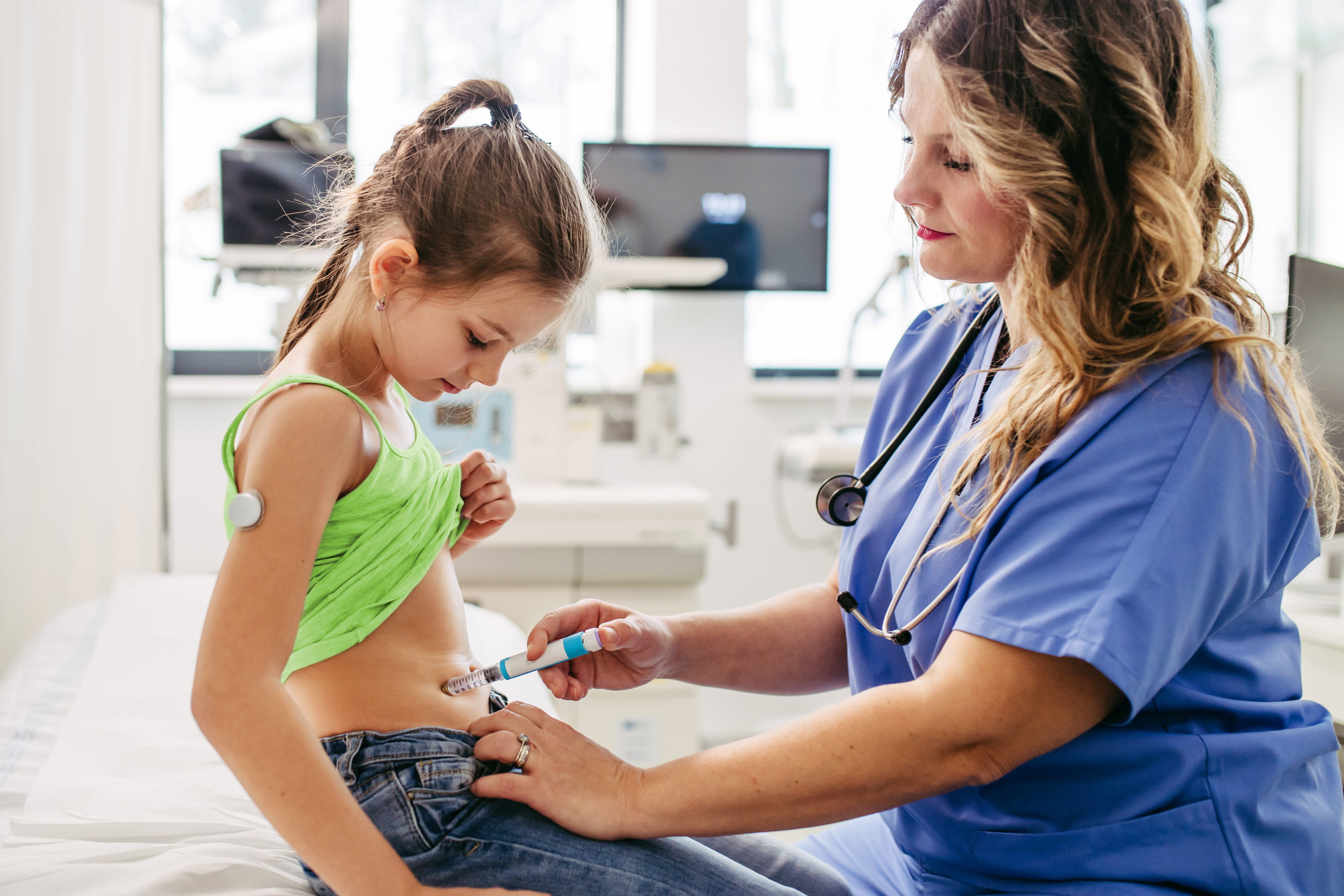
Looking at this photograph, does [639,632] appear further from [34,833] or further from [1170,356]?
[34,833]

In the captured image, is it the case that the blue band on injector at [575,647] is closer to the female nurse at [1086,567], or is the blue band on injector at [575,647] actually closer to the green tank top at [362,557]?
the female nurse at [1086,567]

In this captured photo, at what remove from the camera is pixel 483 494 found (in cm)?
99

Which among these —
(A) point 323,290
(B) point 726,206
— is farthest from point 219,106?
(A) point 323,290

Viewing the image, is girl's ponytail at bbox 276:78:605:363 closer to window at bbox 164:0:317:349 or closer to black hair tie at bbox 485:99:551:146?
black hair tie at bbox 485:99:551:146

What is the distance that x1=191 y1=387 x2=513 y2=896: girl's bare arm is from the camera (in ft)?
2.14

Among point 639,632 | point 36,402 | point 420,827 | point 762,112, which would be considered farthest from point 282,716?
point 762,112

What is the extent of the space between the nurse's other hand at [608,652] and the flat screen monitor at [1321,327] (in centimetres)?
105

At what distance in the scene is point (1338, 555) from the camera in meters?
1.86

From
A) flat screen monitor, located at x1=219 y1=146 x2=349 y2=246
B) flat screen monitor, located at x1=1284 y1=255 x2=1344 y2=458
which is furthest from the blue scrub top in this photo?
flat screen monitor, located at x1=219 y1=146 x2=349 y2=246

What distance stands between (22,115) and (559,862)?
6.44ft

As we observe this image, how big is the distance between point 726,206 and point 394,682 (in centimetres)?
216

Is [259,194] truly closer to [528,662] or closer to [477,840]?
[528,662]

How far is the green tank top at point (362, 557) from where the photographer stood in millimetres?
784

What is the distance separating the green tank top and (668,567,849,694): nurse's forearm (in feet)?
1.00
